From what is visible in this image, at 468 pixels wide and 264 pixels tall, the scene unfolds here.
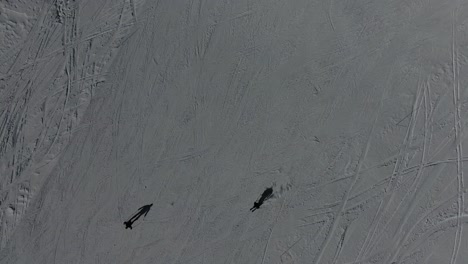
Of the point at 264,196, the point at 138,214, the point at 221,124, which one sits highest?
the point at 221,124

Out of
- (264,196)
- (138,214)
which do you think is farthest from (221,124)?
(138,214)

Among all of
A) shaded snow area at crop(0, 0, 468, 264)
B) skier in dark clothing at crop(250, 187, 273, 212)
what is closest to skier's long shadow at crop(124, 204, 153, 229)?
shaded snow area at crop(0, 0, 468, 264)

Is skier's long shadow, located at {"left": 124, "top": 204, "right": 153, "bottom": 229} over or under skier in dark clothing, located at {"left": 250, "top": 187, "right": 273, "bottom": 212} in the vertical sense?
over

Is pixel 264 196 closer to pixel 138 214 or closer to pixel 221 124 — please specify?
pixel 221 124

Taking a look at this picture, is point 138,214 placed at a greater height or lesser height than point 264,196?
greater

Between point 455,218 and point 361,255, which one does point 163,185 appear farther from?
point 455,218

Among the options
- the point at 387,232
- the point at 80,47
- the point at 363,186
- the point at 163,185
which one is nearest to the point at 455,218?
the point at 387,232

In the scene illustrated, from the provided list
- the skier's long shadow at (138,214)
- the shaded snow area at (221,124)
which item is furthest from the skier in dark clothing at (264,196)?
the skier's long shadow at (138,214)

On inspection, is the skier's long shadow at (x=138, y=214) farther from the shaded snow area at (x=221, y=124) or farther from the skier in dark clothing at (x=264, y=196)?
the skier in dark clothing at (x=264, y=196)

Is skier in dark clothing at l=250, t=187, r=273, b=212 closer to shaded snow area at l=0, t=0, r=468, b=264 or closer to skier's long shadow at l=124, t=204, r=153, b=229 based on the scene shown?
shaded snow area at l=0, t=0, r=468, b=264
